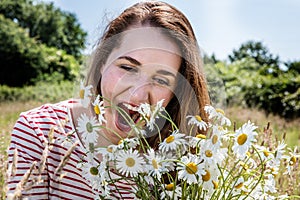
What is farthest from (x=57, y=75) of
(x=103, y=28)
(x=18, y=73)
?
(x=103, y=28)

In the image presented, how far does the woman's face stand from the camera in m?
1.30

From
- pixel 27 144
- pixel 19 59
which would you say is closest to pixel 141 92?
pixel 27 144

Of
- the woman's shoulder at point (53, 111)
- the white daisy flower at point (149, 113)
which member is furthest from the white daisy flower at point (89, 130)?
the woman's shoulder at point (53, 111)

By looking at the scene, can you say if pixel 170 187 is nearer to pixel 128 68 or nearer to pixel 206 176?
pixel 206 176

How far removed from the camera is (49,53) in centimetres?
1603

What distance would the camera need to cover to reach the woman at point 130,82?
1.36 metres

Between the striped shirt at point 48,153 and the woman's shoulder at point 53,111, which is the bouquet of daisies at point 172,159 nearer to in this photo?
the striped shirt at point 48,153

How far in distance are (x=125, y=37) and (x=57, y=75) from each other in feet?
43.6

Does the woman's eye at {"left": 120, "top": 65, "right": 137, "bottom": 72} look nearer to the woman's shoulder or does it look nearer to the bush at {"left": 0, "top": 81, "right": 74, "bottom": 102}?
the woman's shoulder

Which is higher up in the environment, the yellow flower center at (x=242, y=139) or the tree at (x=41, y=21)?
the tree at (x=41, y=21)

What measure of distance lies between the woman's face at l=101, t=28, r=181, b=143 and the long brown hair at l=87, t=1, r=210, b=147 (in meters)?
0.04

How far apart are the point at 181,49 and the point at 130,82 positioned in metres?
0.29

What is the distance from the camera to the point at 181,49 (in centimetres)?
154

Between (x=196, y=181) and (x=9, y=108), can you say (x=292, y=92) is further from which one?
(x=196, y=181)
